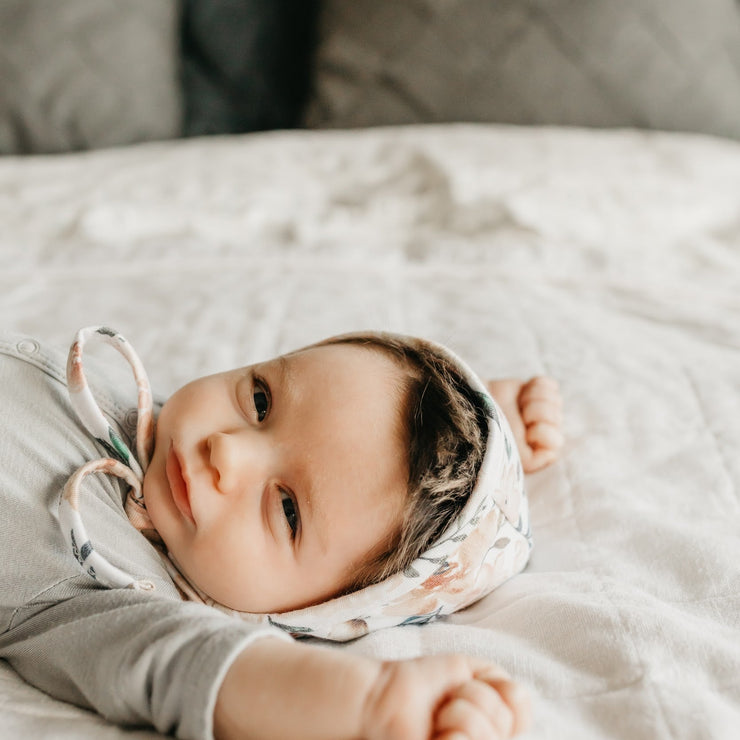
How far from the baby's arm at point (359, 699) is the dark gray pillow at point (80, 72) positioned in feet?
4.64

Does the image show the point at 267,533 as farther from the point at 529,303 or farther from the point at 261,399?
the point at 529,303

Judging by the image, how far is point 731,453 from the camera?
1.00 meters

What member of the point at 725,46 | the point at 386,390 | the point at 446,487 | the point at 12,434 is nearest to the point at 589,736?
the point at 446,487

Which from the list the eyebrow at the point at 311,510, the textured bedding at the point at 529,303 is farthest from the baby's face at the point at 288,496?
the textured bedding at the point at 529,303

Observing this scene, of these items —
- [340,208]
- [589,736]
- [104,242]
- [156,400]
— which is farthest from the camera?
[340,208]

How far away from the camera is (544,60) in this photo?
1.69 meters

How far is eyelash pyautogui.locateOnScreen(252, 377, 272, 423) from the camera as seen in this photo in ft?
2.76

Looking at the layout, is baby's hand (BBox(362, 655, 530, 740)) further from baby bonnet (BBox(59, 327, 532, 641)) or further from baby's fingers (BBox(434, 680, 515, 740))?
baby bonnet (BBox(59, 327, 532, 641))

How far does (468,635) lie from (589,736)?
0.16m

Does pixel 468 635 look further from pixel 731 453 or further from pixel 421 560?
pixel 731 453

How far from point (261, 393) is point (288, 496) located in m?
0.14

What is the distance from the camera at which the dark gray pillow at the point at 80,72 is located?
1624mm

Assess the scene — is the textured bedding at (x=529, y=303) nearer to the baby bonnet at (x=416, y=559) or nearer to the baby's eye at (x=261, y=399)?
the baby bonnet at (x=416, y=559)

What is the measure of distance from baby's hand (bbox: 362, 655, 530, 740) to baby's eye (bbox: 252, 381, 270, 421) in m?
0.33
